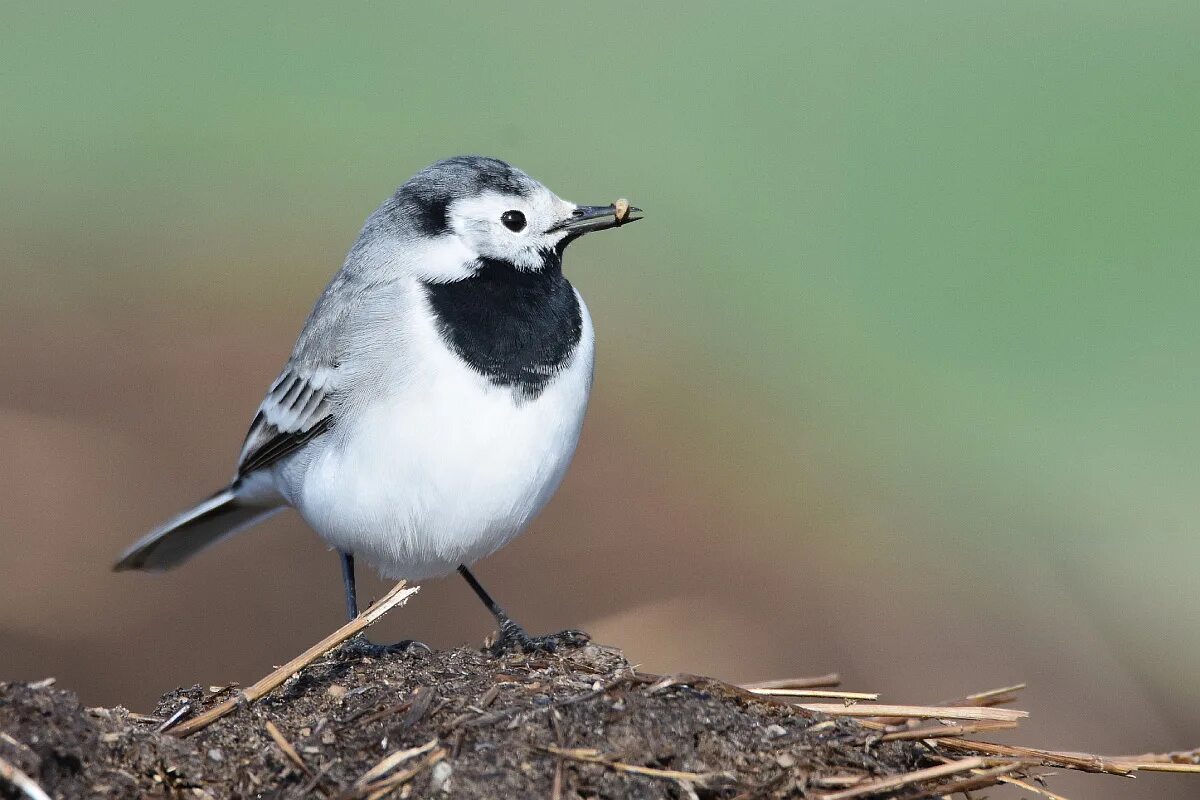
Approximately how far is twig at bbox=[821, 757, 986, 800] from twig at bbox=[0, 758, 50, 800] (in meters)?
1.89

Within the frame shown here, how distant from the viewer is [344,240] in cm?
1334

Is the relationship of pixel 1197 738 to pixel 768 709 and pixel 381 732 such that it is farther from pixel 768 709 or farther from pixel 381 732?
pixel 381 732

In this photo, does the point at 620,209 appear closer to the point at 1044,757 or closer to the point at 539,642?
the point at 539,642

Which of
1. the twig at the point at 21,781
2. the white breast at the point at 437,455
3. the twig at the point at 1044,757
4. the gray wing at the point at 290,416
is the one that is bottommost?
the twig at the point at 21,781

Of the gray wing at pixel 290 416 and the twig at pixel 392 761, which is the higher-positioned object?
the gray wing at pixel 290 416

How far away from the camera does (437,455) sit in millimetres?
4977

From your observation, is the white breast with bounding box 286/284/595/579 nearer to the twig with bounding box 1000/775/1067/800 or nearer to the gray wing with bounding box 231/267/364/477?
the gray wing with bounding box 231/267/364/477

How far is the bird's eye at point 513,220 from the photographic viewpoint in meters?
5.46

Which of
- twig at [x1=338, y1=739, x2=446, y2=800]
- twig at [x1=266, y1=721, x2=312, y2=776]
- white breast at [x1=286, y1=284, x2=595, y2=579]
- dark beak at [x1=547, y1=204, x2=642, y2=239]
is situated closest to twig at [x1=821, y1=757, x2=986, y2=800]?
twig at [x1=338, y1=739, x2=446, y2=800]

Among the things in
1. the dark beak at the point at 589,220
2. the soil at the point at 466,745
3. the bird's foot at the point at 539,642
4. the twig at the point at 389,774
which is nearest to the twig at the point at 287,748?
the soil at the point at 466,745

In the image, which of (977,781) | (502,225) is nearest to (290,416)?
(502,225)

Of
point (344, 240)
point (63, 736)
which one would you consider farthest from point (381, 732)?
point (344, 240)

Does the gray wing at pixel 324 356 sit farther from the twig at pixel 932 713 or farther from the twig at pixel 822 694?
the twig at pixel 932 713

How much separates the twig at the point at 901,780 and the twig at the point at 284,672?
4.63ft
